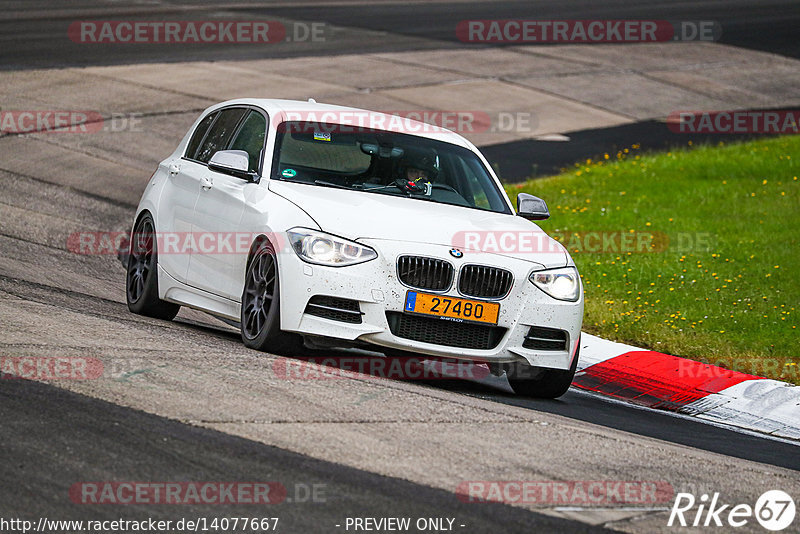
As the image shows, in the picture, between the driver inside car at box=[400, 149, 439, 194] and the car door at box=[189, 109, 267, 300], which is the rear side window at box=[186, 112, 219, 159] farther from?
the driver inside car at box=[400, 149, 439, 194]

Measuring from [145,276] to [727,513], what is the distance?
5461 millimetres

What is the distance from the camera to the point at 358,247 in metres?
7.88

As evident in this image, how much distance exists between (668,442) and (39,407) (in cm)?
370

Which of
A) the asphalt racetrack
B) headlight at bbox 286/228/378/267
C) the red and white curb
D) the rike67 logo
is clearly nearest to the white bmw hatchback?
headlight at bbox 286/228/378/267

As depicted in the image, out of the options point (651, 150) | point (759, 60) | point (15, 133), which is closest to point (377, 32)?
point (759, 60)

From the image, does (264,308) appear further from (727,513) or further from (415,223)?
(727,513)

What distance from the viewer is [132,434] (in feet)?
19.7

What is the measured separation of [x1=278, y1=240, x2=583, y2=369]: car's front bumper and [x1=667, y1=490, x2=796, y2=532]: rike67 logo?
2.18m

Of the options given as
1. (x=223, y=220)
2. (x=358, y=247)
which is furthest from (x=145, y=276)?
(x=358, y=247)

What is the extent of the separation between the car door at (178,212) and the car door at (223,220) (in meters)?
0.13

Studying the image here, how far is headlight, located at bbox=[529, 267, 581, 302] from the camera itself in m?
8.25

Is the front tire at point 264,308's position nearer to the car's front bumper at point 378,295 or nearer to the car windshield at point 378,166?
the car's front bumper at point 378,295

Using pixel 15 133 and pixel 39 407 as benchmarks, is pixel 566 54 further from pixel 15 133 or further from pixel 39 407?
pixel 39 407

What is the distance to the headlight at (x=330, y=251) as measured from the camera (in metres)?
7.85
